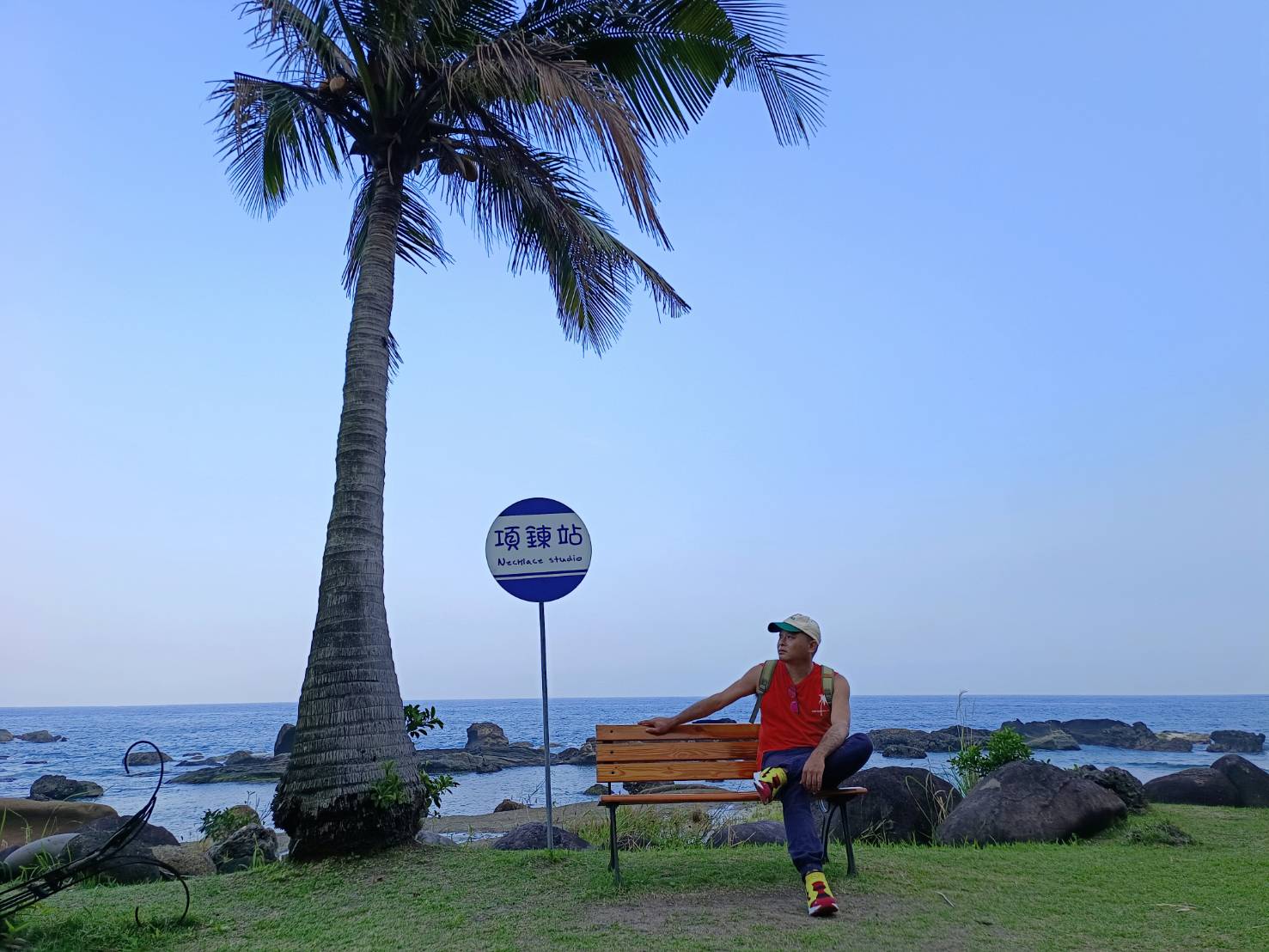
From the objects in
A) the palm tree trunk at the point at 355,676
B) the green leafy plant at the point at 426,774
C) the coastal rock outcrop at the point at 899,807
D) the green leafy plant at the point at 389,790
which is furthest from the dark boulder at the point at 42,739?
the coastal rock outcrop at the point at 899,807

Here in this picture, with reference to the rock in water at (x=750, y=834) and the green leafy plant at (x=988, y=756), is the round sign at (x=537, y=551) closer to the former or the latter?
the rock in water at (x=750, y=834)

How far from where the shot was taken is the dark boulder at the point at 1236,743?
105 feet

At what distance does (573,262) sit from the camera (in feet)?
33.5

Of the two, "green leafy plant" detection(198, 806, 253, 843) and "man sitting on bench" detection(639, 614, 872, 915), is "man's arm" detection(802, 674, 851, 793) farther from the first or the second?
"green leafy plant" detection(198, 806, 253, 843)

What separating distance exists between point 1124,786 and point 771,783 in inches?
215

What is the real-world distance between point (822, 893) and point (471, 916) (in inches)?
79.3

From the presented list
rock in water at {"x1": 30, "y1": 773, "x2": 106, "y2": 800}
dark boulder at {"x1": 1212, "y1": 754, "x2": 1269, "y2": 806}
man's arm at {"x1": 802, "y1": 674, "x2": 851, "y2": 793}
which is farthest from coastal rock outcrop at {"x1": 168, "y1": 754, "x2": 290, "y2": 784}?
man's arm at {"x1": 802, "y1": 674, "x2": 851, "y2": 793}

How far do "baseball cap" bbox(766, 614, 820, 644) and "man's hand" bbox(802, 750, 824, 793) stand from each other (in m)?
0.77

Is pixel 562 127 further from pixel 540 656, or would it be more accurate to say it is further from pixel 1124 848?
pixel 1124 848

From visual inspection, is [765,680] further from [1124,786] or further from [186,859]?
[186,859]

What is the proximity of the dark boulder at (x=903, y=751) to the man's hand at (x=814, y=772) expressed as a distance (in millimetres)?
27326

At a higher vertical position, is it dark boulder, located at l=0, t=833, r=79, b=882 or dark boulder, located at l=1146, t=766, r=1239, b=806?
dark boulder, located at l=0, t=833, r=79, b=882

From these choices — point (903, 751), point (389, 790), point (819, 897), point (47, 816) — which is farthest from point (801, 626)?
point (903, 751)

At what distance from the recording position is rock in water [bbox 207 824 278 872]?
26.1ft
